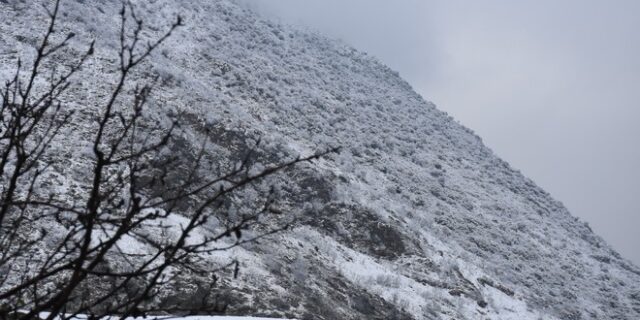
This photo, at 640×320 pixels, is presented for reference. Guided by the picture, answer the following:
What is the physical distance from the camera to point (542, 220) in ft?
104

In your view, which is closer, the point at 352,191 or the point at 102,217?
the point at 102,217

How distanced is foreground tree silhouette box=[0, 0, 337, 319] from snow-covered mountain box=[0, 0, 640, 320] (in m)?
1.29

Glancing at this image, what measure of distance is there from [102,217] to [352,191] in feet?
35.4

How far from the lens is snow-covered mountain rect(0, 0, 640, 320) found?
15078 mm

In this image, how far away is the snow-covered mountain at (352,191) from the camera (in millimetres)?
15078

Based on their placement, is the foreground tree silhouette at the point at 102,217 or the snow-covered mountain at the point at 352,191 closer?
the foreground tree silhouette at the point at 102,217

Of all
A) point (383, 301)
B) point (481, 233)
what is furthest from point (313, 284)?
point (481, 233)

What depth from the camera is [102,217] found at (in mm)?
12172

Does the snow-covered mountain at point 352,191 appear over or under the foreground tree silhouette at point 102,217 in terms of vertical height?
over

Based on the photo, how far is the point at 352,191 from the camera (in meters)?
21.0

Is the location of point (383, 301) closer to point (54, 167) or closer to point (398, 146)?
point (54, 167)

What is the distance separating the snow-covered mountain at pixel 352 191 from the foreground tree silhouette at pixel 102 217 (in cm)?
129

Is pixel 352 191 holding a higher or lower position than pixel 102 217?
higher

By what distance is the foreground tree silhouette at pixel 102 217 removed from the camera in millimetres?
1454
